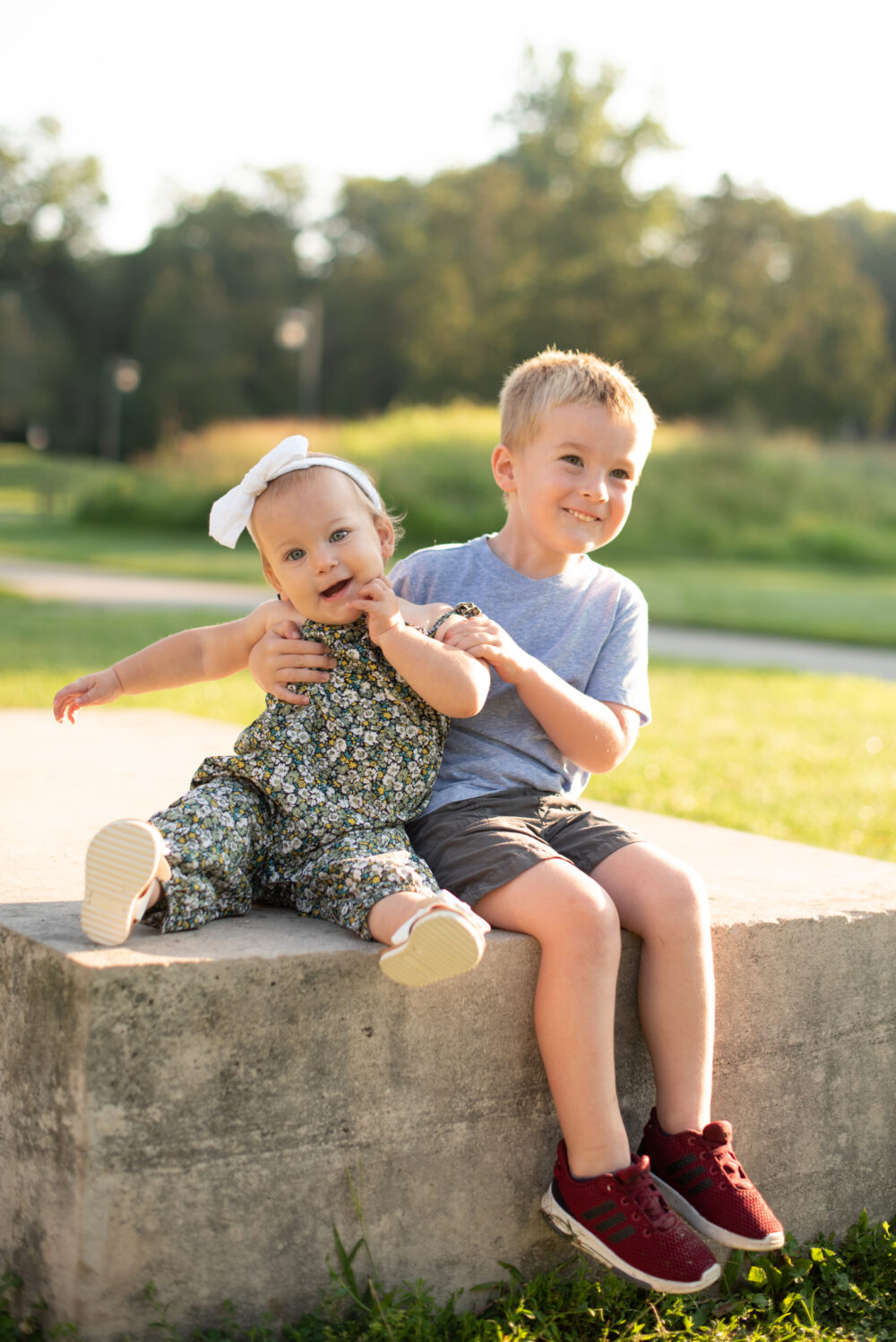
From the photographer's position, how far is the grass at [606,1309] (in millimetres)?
1938

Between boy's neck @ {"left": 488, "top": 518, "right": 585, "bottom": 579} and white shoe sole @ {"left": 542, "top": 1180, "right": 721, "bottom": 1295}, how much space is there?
3.67ft

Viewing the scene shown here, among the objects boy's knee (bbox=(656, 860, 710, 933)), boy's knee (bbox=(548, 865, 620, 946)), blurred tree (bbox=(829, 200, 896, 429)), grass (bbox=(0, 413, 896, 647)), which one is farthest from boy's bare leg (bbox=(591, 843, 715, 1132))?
blurred tree (bbox=(829, 200, 896, 429))

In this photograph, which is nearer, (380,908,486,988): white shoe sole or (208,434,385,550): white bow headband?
(380,908,486,988): white shoe sole

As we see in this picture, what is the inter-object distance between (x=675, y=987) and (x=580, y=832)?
12.6 inches

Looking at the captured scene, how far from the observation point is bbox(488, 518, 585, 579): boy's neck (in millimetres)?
2672

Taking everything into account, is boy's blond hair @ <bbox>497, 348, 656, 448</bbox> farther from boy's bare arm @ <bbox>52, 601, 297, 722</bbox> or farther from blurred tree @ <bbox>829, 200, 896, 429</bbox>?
blurred tree @ <bbox>829, 200, 896, 429</bbox>

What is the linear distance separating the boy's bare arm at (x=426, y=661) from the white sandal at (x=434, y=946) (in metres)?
0.41

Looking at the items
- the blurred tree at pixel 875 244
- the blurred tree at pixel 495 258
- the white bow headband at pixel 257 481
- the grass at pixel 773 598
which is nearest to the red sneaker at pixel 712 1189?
the white bow headband at pixel 257 481

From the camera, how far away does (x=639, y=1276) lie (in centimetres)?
200

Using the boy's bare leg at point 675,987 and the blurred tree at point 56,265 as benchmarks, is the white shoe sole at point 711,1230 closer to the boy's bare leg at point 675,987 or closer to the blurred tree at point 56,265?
the boy's bare leg at point 675,987

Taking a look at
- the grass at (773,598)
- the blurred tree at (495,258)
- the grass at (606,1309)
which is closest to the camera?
the grass at (606,1309)

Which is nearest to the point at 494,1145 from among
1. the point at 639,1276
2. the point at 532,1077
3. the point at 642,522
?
the point at 532,1077

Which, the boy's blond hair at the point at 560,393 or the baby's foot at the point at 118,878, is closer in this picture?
the baby's foot at the point at 118,878

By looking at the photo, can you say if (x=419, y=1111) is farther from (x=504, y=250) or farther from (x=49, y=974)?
(x=504, y=250)
